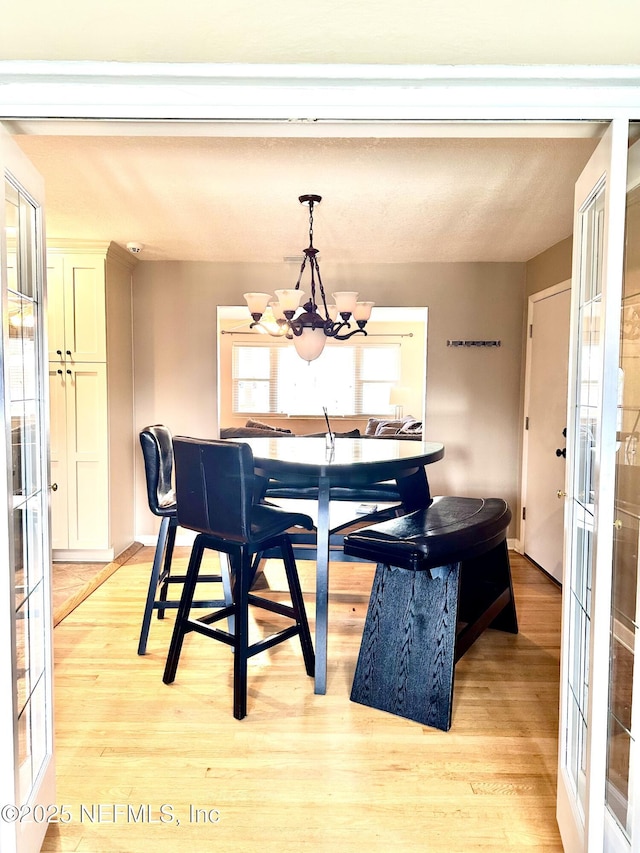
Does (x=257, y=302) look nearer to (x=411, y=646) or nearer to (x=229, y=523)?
(x=229, y=523)

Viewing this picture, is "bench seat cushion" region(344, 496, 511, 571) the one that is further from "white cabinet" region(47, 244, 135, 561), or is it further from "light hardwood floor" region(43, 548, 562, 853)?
"white cabinet" region(47, 244, 135, 561)

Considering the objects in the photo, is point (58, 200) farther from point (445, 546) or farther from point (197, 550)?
point (445, 546)

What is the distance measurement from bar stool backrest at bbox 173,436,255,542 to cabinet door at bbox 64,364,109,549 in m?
2.07

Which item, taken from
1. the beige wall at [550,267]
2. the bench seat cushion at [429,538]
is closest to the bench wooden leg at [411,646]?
the bench seat cushion at [429,538]

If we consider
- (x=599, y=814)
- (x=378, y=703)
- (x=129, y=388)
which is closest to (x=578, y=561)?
(x=599, y=814)

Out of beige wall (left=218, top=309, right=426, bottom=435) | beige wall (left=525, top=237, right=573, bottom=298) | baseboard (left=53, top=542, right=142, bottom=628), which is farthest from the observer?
beige wall (left=218, top=309, right=426, bottom=435)

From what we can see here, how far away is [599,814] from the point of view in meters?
1.36

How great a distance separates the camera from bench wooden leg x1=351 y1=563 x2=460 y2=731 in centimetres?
220

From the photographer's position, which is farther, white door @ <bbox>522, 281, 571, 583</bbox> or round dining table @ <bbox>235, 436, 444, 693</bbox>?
white door @ <bbox>522, 281, 571, 583</bbox>

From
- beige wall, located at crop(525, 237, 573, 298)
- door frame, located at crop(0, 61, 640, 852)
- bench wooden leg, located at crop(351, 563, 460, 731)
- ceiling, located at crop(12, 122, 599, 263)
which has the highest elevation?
ceiling, located at crop(12, 122, 599, 263)

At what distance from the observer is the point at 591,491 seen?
1.49 meters

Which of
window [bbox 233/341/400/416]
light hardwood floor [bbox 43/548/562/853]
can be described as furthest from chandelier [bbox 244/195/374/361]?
window [bbox 233/341/400/416]

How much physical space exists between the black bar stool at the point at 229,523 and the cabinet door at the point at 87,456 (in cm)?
201

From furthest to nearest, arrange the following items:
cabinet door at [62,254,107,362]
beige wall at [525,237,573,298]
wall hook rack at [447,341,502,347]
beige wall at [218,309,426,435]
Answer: beige wall at [218,309,426,435] < wall hook rack at [447,341,502,347] < cabinet door at [62,254,107,362] < beige wall at [525,237,573,298]
